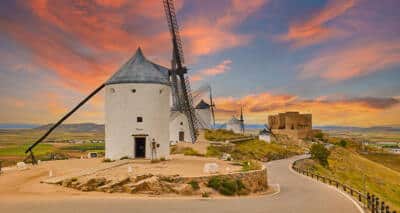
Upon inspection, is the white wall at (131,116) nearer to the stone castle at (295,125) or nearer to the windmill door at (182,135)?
the windmill door at (182,135)

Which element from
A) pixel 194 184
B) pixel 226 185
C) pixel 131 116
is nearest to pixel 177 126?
pixel 131 116

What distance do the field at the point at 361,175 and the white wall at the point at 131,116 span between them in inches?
1055

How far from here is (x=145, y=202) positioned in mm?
20844

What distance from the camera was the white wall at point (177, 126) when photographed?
6234 centimetres

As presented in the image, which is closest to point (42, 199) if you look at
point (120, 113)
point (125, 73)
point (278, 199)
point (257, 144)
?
point (278, 199)

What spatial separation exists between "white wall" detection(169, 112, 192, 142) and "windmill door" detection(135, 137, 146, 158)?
2598cm

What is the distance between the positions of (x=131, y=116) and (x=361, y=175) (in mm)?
39893

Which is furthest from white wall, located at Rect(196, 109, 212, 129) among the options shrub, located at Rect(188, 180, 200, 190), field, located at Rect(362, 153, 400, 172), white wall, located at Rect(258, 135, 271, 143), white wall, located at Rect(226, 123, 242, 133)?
shrub, located at Rect(188, 180, 200, 190)

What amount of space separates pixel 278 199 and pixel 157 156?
49.8 feet

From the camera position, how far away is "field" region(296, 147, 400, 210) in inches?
2020

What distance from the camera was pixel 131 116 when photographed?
35344 mm

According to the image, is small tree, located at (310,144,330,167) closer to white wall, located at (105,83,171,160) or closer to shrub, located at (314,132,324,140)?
white wall, located at (105,83,171,160)

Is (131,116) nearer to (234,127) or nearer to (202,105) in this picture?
(202,105)

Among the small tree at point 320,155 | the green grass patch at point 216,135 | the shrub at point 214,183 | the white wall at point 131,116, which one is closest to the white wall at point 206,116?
the green grass patch at point 216,135
